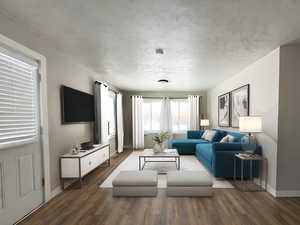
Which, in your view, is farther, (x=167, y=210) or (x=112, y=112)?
(x=112, y=112)

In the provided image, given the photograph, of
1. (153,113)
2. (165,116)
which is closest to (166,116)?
(165,116)

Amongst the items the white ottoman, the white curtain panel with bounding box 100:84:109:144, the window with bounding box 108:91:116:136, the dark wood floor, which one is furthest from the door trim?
the window with bounding box 108:91:116:136

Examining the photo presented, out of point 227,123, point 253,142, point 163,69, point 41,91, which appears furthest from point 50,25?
point 227,123

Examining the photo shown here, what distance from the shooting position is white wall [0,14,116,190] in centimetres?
194

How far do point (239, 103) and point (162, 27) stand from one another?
292 centimetres

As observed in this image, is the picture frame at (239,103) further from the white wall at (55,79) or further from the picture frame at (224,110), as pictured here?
the white wall at (55,79)

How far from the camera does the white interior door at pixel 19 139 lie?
1744 mm

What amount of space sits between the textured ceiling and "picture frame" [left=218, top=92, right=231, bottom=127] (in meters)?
1.67

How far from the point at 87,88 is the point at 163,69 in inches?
74.1

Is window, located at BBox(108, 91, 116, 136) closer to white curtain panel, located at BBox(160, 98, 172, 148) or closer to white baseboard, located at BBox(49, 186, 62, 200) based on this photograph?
white curtain panel, located at BBox(160, 98, 172, 148)

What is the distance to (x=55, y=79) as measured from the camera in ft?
8.58

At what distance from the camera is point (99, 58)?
2.92 meters

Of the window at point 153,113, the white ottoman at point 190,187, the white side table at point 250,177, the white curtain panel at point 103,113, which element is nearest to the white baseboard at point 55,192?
the white curtain panel at point 103,113

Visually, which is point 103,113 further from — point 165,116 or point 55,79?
point 165,116
